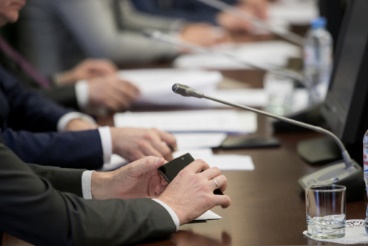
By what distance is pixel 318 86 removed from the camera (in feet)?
10.2

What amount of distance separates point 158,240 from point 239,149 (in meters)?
0.77

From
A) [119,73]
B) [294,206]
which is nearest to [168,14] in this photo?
[119,73]

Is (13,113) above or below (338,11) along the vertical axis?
below

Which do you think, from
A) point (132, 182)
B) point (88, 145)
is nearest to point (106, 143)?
point (88, 145)

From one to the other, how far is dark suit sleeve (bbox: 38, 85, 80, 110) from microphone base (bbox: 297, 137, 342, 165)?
3.07 feet

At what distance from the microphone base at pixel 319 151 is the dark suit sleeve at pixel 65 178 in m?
0.59

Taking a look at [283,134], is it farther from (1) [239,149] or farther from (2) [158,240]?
(2) [158,240]

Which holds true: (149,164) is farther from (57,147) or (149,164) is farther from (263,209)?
(57,147)

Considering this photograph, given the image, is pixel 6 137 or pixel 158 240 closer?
pixel 158 240

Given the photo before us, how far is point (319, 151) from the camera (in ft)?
7.34

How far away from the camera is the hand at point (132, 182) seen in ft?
5.74

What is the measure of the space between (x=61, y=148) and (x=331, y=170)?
65 centimetres

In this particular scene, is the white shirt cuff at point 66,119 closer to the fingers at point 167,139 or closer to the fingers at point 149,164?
the fingers at point 167,139

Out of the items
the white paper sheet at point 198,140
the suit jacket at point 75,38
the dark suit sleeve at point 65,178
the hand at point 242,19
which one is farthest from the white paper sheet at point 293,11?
the dark suit sleeve at point 65,178
